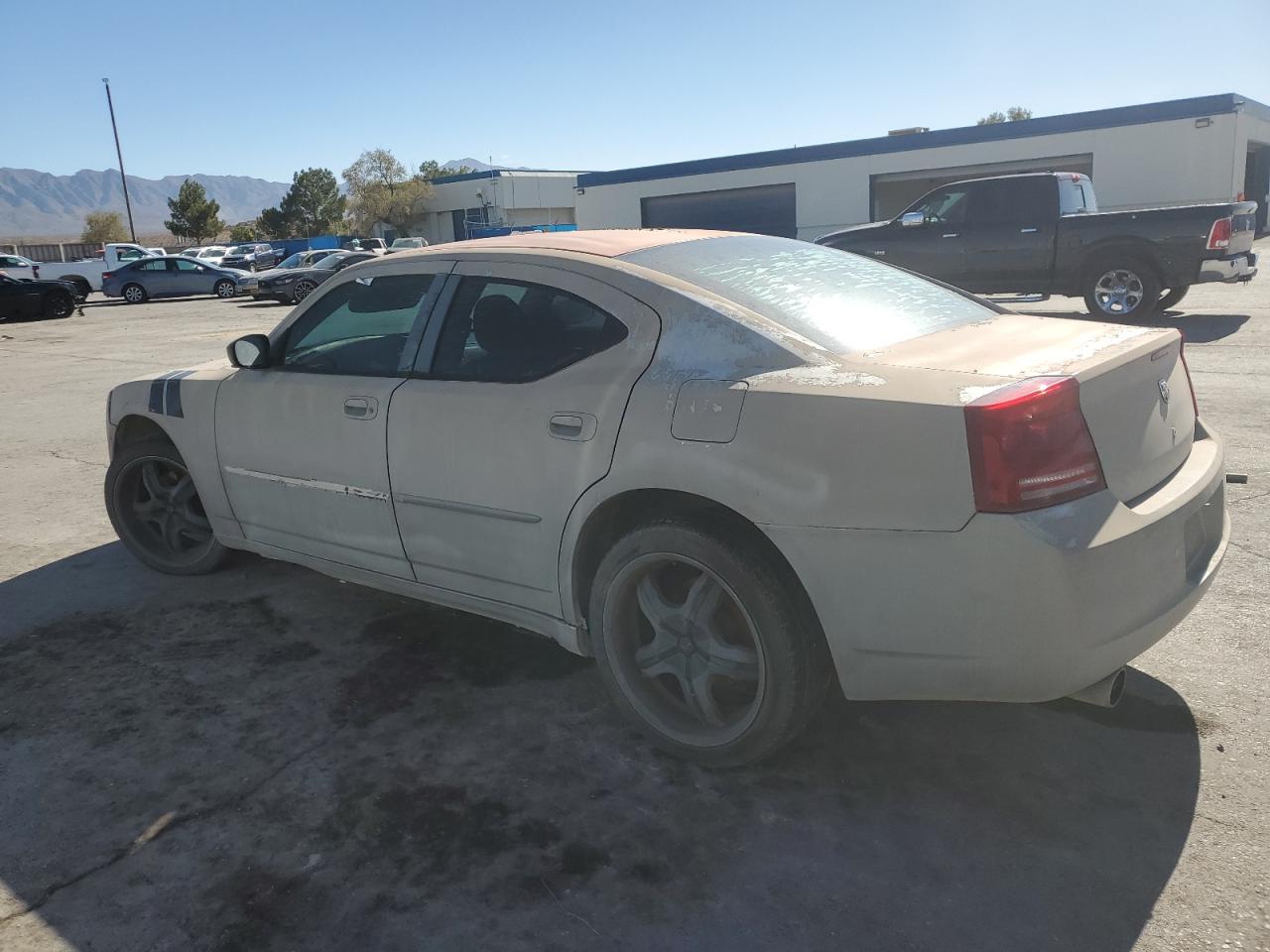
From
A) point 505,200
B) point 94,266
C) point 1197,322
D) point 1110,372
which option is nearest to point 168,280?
point 94,266

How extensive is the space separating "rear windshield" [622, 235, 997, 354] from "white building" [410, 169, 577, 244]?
54491 mm

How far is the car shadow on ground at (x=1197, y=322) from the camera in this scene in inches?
441

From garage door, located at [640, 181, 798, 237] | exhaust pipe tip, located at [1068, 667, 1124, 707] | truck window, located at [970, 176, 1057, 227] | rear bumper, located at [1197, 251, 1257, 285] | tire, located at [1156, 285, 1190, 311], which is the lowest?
exhaust pipe tip, located at [1068, 667, 1124, 707]

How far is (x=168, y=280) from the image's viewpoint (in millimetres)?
31453

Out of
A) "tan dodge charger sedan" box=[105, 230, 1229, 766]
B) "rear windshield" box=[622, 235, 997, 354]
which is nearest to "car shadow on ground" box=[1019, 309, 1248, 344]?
"rear windshield" box=[622, 235, 997, 354]

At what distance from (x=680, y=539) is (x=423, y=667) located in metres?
1.45

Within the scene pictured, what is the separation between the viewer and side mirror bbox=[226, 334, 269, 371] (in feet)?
13.5

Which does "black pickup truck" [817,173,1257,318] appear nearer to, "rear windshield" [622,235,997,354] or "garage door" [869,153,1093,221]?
"rear windshield" [622,235,997,354]

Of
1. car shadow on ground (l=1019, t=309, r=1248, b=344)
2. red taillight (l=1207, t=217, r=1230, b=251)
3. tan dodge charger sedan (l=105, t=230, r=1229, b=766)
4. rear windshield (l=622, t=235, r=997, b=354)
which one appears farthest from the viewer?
red taillight (l=1207, t=217, r=1230, b=251)

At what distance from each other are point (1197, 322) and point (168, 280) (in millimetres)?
29362

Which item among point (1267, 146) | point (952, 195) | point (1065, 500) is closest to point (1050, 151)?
point (1267, 146)

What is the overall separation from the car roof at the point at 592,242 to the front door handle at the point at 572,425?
2.01 ft

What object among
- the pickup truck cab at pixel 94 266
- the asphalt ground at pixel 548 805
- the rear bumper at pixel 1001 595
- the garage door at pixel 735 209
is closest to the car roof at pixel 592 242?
the rear bumper at pixel 1001 595

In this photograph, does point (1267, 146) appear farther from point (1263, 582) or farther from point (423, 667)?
point (423, 667)
